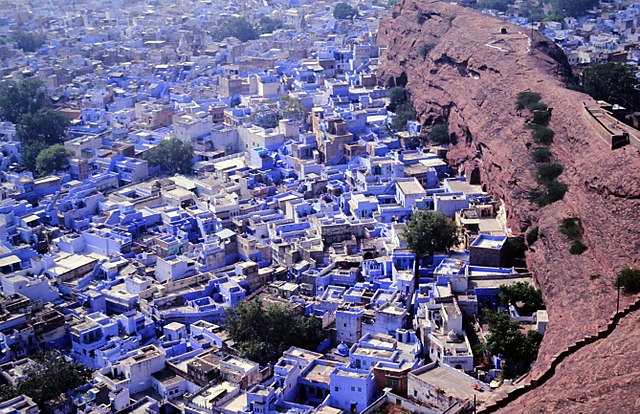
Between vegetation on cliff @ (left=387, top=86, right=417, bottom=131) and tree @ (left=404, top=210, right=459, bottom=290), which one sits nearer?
tree @ (left=404, top=210, right=459, bottom=290)

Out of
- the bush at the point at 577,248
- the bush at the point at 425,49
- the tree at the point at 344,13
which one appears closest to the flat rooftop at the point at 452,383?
the bush at the point at 577,248

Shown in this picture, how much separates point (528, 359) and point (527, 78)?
1446cm

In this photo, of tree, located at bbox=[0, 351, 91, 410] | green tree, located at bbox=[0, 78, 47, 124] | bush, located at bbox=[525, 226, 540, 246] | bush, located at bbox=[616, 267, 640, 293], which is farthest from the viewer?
green tree, located at bbox=[0, 78, 47, 124]

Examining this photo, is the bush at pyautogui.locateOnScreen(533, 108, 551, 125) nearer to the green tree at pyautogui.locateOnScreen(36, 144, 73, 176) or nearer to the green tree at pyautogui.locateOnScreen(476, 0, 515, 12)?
the green tree at pyautogui.locateOnScreen(36, 144, 73, 176)

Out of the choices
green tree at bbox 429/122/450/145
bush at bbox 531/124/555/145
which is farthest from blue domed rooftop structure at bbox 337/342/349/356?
green tree at bbox 429/122/450/145

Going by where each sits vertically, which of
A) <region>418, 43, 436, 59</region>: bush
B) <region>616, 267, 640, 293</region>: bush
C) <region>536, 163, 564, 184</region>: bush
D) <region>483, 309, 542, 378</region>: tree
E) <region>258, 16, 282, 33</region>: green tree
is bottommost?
<region>483, 309, 542, 378</region>: tree

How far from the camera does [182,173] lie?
3334cm

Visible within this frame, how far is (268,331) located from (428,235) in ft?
16.6

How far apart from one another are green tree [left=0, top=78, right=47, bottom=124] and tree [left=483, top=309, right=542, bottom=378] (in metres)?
28.6

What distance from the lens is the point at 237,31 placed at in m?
58.1

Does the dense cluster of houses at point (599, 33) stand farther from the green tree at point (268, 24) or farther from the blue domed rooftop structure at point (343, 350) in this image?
the blue domed rooftop structure at point (343, 350)

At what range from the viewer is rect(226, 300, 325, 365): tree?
2059 centimetres

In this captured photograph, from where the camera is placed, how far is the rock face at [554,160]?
17.3 metres

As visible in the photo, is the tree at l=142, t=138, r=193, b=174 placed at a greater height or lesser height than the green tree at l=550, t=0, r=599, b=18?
lesser
